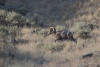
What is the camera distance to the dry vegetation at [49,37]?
25.1 ft

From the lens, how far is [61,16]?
16.5m

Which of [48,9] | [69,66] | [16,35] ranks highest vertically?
[48,9]

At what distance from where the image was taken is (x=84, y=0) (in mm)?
17984

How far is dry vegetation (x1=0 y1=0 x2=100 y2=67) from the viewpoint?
7.65m

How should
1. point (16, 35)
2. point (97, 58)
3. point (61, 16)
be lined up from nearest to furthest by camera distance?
point (97, 58) < point (16, 35) < point (61, 16)

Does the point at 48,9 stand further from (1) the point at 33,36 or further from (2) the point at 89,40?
(2) the point at 89,40

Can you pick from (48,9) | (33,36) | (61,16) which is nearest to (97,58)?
(33,36)

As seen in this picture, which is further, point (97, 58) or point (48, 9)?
point (48, 9)

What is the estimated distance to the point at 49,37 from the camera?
425 inches

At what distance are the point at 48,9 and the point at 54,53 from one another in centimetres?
971

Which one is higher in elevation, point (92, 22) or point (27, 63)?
point (92, 22)

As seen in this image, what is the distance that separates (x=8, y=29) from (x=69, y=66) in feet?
18.6

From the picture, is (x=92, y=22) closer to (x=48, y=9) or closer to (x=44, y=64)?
(x=48, y=9)

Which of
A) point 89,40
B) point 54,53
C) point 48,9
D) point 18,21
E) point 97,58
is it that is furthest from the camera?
point 48,9
